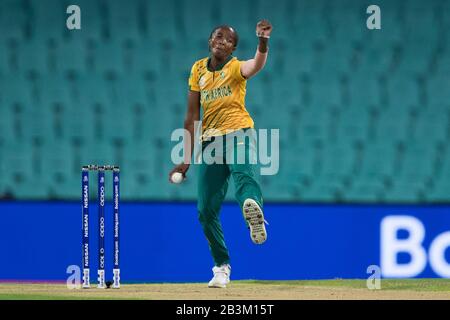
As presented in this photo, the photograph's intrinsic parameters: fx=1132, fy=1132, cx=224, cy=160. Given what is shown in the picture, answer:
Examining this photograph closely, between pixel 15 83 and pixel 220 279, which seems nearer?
pixel 220 279

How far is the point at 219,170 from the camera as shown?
7004 millimetres

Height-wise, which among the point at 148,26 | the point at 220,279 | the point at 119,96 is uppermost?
the point at 148,26

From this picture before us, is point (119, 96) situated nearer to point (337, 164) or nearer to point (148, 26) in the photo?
point (148, 26)

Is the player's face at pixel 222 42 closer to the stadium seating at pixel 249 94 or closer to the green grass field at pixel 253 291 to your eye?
the green grass field at pixel 253 291

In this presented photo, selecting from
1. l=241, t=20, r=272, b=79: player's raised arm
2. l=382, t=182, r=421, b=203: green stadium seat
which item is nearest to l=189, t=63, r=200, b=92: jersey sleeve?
l=241, t=20, r=272, b=79: player's raised arm

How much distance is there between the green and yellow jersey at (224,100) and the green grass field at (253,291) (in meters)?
1.02

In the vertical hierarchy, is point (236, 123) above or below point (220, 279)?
above

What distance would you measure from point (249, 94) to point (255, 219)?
2.88 meters

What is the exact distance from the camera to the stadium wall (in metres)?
8.58

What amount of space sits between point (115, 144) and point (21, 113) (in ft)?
2.65

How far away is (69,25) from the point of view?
9.31 metres

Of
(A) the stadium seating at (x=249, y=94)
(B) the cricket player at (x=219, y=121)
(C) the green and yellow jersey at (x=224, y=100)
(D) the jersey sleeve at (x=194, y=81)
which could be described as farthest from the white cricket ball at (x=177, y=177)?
(A) the stadium seating at (x=249, y=94)

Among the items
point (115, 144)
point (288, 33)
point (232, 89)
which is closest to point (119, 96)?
point (115, 144)

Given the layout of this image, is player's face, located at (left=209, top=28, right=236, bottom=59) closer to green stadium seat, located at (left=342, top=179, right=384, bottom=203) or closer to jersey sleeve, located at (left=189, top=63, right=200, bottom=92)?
jersey sleeve, located at (left=189, top=63, right=200, bottom=92)
